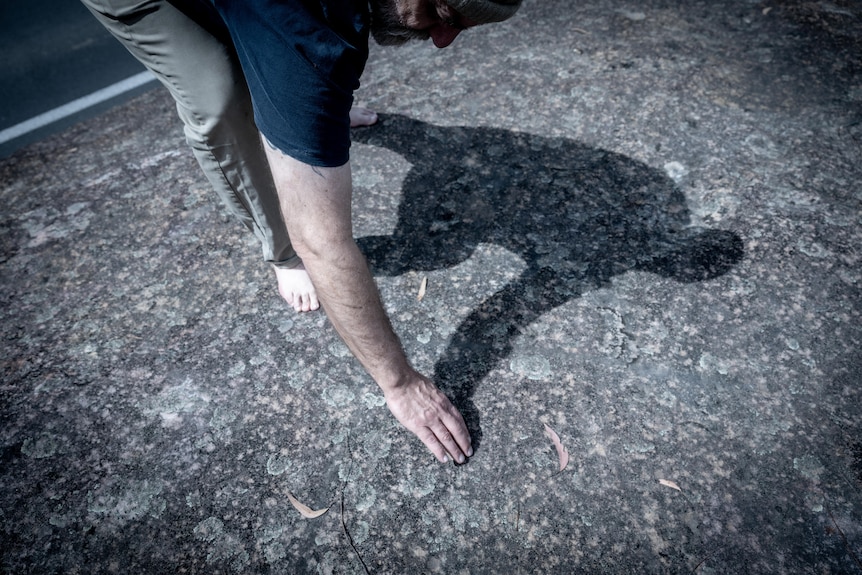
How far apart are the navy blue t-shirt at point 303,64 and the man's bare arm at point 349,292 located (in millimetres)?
61

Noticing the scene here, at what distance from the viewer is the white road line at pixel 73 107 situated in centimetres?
359

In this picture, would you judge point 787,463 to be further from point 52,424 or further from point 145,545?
point 52,424

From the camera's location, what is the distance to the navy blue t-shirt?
94 centimetres

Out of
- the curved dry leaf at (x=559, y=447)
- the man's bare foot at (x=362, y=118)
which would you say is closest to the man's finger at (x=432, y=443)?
the curved dry leaf at (x=559, y=447)

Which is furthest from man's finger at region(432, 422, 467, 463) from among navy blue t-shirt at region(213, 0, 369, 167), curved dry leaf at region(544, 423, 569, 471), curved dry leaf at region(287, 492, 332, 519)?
navy blue t-shirt at region(213, 0, 369, 167)

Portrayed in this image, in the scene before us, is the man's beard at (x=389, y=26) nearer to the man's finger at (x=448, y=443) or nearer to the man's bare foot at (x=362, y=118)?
the man's finger at (x=448, y=443)

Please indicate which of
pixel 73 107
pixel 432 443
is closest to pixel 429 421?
pixel 432 443

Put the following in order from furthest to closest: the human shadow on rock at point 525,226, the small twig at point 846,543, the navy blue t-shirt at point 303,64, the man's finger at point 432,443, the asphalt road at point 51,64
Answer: the asphalt road at point 51,64, the human shadow on rock at point 525,226, the man's finger at point 432,443, the small twig at point 846,543, the navy blue t-shirt at point 303,64

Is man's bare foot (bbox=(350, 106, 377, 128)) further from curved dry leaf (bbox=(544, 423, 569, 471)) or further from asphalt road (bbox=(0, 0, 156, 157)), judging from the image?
asphalt road (bbox=(0, 0, 156, 157))

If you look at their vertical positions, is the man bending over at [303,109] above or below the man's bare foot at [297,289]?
above

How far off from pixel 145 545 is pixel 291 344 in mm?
722

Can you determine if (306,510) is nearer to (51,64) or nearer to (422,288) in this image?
(422,288)

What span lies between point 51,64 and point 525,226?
4610mm

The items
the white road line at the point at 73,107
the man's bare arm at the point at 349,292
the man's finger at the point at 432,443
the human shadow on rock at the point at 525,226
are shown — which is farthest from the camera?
the white road line at the point at 73,107
